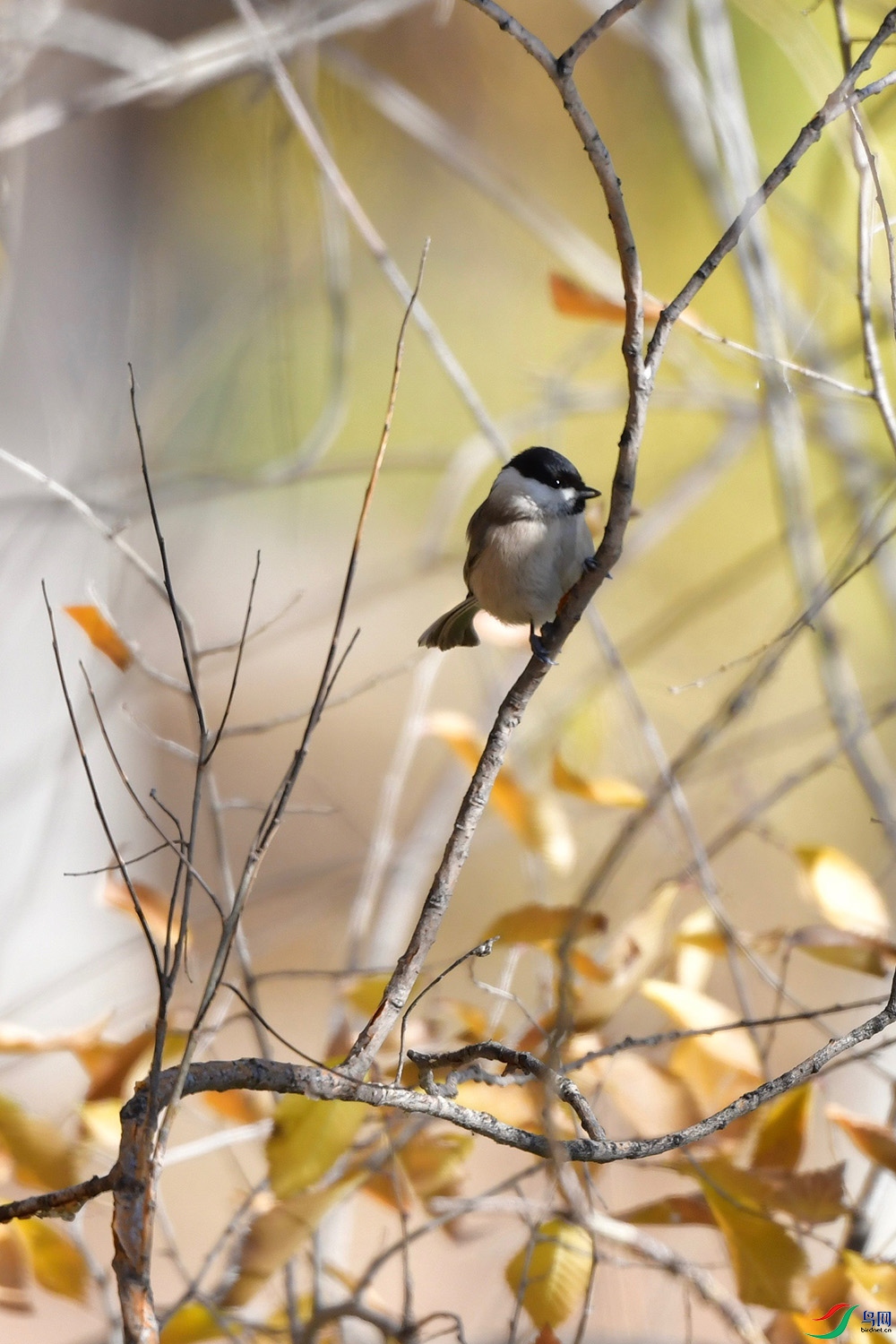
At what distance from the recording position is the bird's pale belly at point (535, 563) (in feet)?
5.38

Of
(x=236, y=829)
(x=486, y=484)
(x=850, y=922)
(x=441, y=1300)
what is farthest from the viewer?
(x=486, y=484)

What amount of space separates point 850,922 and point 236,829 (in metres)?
3.58

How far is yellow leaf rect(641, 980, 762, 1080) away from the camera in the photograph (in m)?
1.31

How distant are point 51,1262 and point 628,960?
2.64 ft

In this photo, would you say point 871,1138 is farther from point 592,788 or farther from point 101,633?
point 101,633

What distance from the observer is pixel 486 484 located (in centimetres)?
504

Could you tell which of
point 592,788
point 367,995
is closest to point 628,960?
point 592,788

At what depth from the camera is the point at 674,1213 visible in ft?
4.08

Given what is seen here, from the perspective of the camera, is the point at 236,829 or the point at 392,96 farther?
the point at 236,829

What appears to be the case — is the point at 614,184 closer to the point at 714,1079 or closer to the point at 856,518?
the point at 714,1079

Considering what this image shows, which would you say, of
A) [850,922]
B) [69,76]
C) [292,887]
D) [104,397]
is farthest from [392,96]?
[69,76]

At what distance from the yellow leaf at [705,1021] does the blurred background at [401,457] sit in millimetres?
237

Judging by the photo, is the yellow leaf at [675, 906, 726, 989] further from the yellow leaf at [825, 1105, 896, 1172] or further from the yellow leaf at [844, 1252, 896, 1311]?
the yellow leaf at [844, 1252, 896, 1311]

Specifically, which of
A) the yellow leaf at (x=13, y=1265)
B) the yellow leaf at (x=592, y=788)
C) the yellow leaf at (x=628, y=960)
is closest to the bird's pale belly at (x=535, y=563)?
the yellow leaf at (x=592, y=788)
